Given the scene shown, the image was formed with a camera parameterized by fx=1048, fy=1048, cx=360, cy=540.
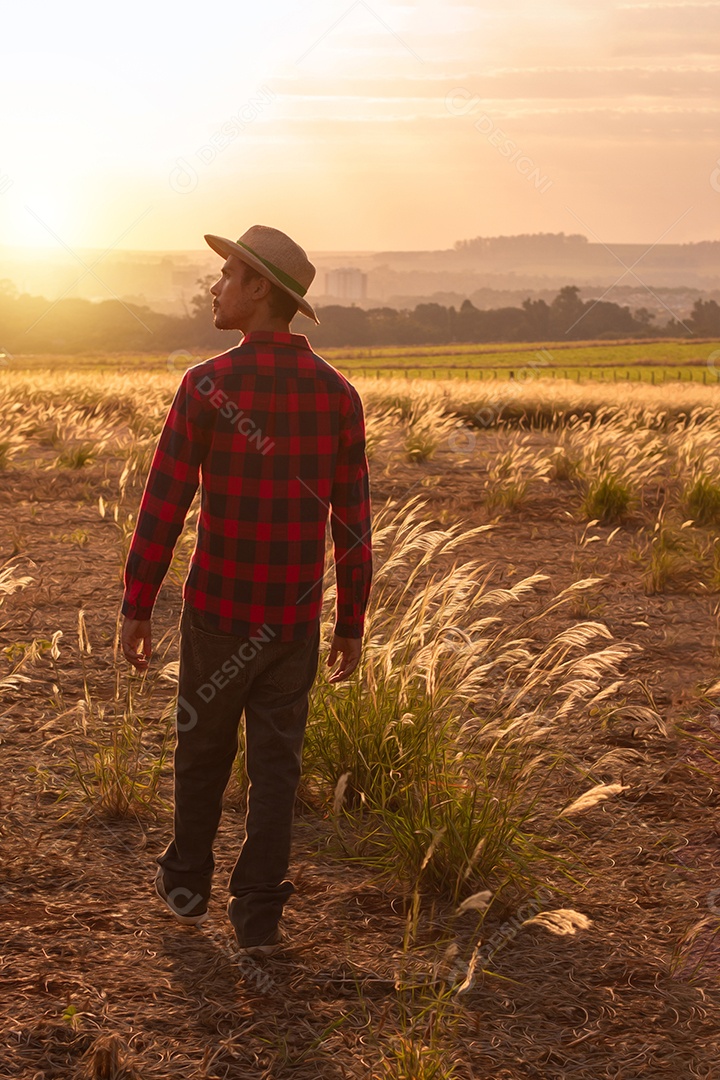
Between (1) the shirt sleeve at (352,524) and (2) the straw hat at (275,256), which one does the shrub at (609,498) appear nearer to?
(1) the shirt sleeve at (352,524)

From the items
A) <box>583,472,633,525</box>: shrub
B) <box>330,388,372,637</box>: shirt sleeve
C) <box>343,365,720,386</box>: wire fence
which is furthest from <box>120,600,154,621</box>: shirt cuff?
<box>343,365,720,386</box>: wire fence

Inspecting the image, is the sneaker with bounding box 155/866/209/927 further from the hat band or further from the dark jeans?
the hat band

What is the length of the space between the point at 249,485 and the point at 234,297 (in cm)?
49

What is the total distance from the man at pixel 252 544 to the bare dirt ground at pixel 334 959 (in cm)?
25

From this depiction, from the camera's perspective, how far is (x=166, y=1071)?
2.33m

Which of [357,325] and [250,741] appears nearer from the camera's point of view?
[250,741]

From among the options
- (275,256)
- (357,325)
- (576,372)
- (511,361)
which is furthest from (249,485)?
(357,325)

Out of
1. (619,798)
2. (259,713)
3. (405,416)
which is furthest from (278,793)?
(405,416)

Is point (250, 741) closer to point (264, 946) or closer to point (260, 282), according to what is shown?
point (264, 946)

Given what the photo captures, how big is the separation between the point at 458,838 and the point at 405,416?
15.2m

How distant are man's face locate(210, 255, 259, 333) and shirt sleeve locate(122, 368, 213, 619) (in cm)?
17

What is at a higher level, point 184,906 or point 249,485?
point 249,485

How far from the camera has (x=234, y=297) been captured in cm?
273

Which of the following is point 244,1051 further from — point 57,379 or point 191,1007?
point 57,379
